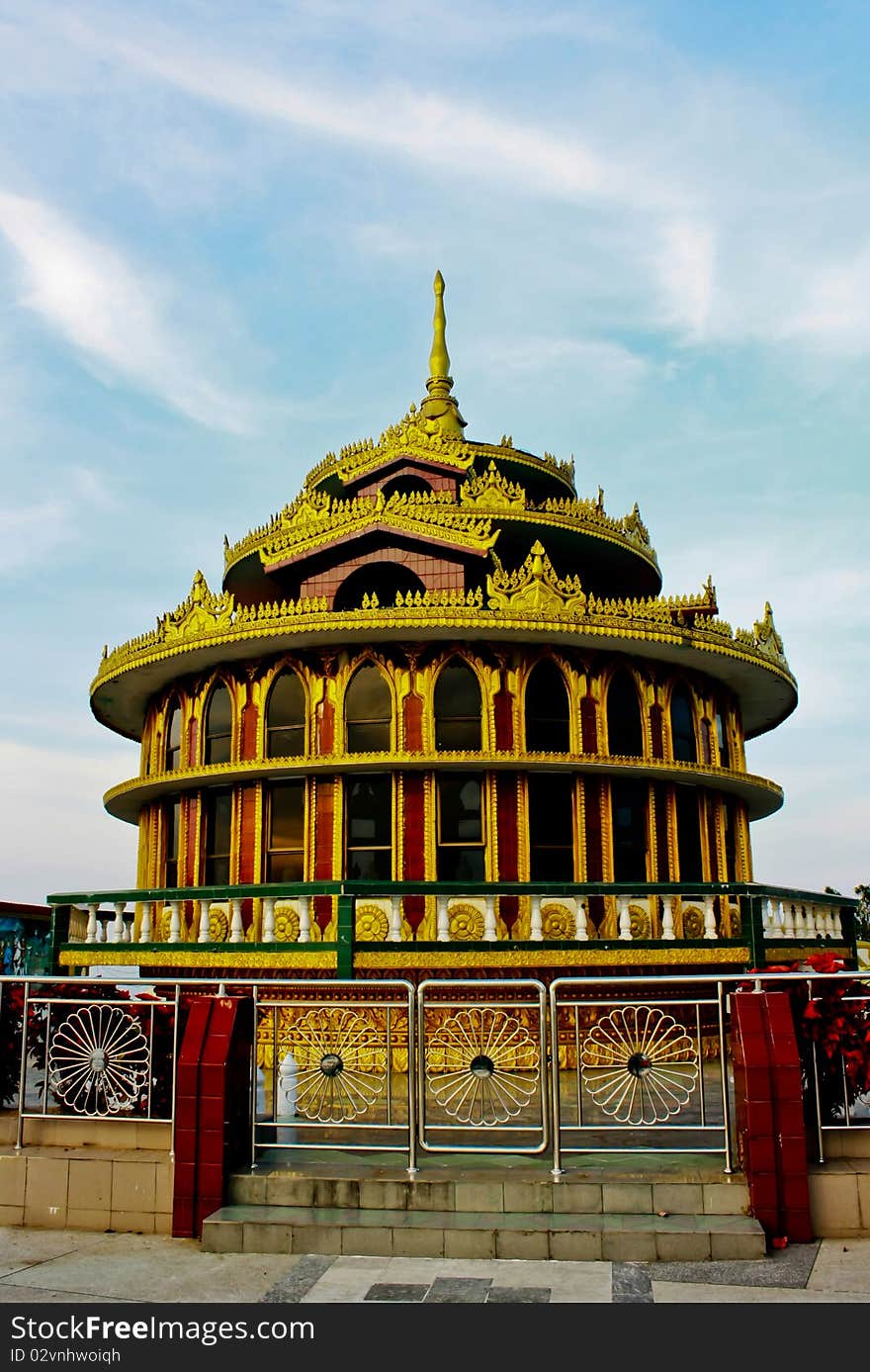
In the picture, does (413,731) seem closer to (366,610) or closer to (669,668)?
(366,610)

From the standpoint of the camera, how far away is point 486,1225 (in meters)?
8.27

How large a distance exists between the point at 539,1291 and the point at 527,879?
443 inches

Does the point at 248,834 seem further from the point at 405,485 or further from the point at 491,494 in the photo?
the point at 405,485

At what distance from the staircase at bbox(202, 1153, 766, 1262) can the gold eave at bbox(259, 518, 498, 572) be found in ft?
40.3

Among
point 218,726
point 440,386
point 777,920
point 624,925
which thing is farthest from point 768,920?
point 440,386

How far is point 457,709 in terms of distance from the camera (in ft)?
62.4

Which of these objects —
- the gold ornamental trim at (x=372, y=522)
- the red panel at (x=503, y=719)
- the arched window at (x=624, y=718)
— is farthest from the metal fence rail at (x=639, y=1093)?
the gold ornamental trim at (x=372, y=522)

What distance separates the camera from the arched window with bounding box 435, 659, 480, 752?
746 inches

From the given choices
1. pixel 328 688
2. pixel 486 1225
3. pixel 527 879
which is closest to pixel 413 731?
pixel 328 688

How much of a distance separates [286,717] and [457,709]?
2.95 metres

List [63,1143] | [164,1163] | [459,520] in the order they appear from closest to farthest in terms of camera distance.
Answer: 1. [164,1163]
2. [63,1143]
3. [459,520]

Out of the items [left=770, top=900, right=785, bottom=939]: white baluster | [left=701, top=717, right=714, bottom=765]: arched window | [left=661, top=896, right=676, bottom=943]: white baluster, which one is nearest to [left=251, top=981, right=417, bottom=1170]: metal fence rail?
[left=661, top=896, right=676, bottom=943]: white baluster

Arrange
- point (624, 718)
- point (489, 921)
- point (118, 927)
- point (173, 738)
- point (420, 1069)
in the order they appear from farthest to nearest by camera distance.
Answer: point (173, 738) < point (624, 718) < point (118, 927) < point (489, 921) < point (420, 1069)

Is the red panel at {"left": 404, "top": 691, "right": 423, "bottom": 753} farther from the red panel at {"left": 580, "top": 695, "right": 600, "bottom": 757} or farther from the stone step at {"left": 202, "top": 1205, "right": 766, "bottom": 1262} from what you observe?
the stone step at {"left": 202, "top": 1205, "right": 766, "bottom": 1262}
